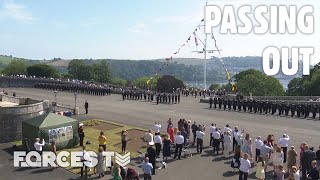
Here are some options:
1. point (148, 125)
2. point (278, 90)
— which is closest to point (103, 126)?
point (148, 125)

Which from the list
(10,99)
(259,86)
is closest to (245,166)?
(10,99)

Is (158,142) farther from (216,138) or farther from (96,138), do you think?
(96,138)

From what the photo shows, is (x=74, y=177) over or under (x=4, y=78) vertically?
under

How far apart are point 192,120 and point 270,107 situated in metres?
8.57

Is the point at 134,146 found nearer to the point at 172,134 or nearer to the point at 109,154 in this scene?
the point at 172,134

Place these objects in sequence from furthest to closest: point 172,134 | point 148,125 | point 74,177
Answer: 1. point 148,125
2. point 172,134
3. point 74,177

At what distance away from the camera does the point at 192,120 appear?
93.4 ft

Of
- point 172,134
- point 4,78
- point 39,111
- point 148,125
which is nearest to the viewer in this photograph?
point 172,134

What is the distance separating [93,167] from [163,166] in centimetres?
329

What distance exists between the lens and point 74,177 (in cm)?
1566

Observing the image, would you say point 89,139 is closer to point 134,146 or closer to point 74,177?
point 134,146

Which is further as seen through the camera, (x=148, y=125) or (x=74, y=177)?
(x=148, y=125)

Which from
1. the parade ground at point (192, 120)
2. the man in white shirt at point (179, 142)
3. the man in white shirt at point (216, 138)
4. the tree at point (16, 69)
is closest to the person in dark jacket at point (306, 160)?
the parade ground at point (192, 120)

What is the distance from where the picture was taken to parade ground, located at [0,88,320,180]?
1597cm
